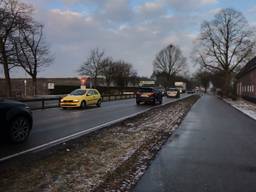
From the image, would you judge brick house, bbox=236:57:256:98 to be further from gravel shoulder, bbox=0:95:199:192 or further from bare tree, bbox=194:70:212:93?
gravel shoulder, bbox=0:95:199:192

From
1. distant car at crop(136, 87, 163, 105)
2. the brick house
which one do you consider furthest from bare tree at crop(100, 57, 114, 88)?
distant car at crop(136, 87, 163, 105)

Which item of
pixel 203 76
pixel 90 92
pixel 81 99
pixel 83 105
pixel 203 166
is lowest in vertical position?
pixel 203 166

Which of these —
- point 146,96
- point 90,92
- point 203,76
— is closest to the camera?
point 90,92

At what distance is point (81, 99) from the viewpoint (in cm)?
2633

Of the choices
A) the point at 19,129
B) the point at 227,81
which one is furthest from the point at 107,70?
the point at 19,129

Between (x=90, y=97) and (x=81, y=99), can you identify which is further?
(x=90, y=97)

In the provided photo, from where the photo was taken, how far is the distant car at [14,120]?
9.05 metres

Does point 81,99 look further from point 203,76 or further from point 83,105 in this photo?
point 203,76

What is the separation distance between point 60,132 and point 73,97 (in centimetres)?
1425

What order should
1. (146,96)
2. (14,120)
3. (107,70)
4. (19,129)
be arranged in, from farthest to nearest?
1. (107,70)
2. (146,96)
3. (19,129)
4. (14,120)

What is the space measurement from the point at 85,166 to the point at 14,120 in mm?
3478

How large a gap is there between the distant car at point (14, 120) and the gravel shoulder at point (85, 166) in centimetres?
137

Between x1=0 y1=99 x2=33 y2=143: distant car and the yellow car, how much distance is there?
15693mm

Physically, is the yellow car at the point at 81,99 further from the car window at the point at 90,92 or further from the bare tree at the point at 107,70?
the bare tree at the point at 107,70
